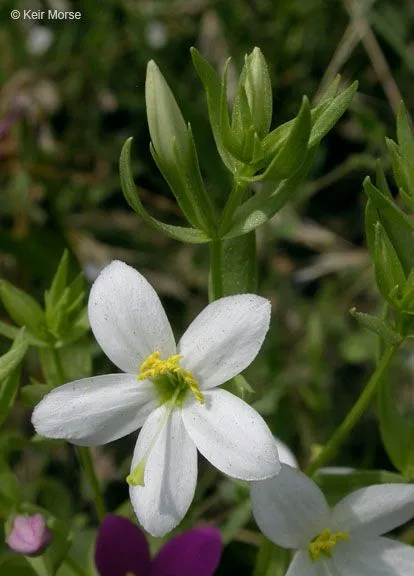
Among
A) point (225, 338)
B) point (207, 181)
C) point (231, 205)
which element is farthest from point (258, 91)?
point (207, 181)


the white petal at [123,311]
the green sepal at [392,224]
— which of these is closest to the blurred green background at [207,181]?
the green sepal at [392,224]

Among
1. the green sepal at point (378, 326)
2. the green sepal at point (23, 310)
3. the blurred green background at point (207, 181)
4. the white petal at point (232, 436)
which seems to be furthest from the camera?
the blurred green background at point (207, 181)

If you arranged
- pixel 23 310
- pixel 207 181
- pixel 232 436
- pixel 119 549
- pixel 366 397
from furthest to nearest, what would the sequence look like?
pixel 207 181 < pixel 23 310 < pixel 119 549 < pixel 366 397 < pixel 232 436

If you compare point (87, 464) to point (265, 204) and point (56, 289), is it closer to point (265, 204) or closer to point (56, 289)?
point (56, 289)

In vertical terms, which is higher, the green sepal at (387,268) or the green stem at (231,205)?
the green stem at (231,205)

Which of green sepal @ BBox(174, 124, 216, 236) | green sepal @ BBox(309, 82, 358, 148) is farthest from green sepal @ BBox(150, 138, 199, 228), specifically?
green sepal @ BBox(309, 82, 358, 148)

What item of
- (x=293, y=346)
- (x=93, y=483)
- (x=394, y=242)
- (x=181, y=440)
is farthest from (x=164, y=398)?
(x=293, y=346)

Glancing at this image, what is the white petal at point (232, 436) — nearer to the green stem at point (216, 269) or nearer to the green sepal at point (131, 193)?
the green stem at point (216, 269)
